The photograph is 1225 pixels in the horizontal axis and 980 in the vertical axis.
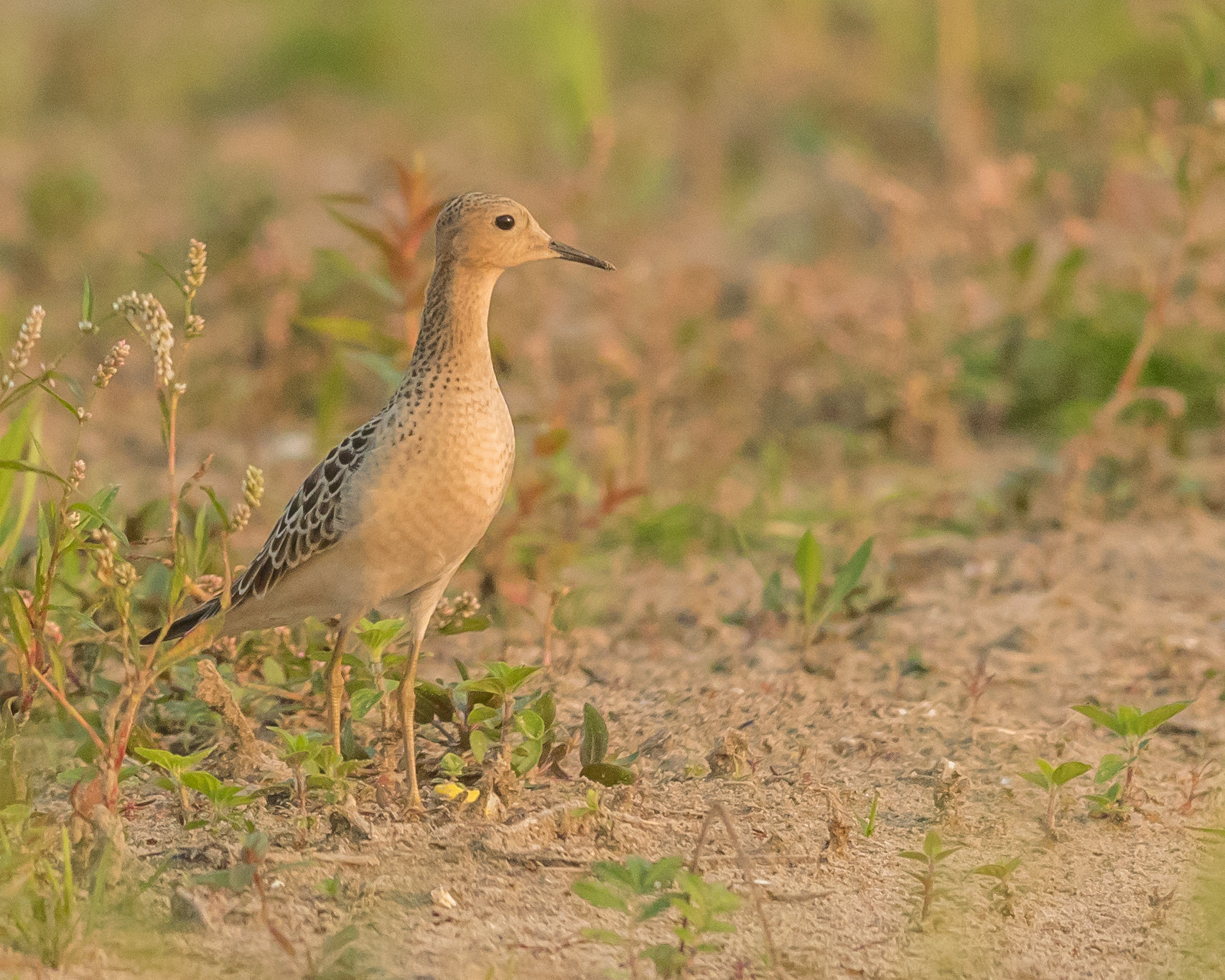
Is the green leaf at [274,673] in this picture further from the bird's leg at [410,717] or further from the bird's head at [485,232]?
the bird's head at [485,232]

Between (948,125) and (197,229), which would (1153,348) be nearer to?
(948,125)

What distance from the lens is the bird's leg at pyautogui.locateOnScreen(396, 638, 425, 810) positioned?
3.44 metres

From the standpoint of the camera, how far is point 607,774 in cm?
348

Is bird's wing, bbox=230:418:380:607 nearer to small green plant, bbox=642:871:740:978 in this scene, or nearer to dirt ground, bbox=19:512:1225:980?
dirt ground, bbox=19:512:1225:980

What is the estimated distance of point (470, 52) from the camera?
1201 centimetres

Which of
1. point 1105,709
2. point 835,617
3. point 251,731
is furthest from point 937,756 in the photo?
point 251,731

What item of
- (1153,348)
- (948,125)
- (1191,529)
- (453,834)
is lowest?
(453,834)

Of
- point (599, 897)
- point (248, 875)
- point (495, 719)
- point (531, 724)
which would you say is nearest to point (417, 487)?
point (531, 724)

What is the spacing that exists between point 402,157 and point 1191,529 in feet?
19.0

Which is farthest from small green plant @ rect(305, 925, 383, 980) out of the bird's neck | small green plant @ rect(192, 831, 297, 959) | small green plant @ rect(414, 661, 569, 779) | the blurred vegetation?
the bird's neck

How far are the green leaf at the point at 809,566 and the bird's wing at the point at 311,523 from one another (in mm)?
1446

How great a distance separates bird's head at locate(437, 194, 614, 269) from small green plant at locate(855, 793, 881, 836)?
1.48 metres

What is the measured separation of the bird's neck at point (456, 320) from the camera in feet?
11.4

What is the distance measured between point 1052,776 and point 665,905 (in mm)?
1029
